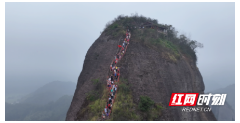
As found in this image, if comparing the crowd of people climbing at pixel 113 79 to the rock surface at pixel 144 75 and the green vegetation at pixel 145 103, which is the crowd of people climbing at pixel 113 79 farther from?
the green vegetation at pixel 145 103

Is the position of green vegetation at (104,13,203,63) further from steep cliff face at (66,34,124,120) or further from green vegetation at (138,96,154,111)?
green vegetation at (138,96,154,111)

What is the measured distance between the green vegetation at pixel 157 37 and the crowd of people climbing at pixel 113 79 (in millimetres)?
2775

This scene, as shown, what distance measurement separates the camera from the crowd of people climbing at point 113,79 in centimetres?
1187

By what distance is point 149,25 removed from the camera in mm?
26875

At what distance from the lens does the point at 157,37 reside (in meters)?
23.1

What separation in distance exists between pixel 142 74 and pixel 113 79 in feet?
11.1

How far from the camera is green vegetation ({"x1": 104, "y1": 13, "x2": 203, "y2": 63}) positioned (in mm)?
20041

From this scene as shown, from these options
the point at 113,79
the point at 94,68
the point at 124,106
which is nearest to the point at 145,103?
the point at 124,106

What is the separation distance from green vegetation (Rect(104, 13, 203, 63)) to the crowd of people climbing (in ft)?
9.10

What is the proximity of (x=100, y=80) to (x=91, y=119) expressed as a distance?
481cm

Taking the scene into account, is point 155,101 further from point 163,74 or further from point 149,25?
point 149,25

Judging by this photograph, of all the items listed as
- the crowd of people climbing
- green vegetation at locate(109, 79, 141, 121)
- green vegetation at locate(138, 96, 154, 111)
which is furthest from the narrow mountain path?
green vegetation at locate(138, 96, 154, 111)

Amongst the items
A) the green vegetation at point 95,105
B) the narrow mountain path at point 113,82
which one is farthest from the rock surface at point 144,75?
the green vegetation at point 95,105

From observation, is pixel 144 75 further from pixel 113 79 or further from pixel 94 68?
pixel 94 68
